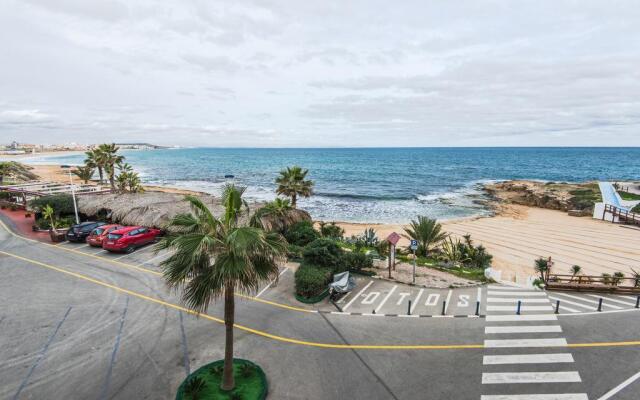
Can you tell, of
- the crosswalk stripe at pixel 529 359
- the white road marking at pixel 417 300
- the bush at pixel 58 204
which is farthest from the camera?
the bush at pixel 58 204

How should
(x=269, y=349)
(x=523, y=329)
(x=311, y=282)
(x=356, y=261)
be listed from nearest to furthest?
(x=269, y=349) < (x=523, y=329) < (x=311, y=282) < (x=356, y=261)

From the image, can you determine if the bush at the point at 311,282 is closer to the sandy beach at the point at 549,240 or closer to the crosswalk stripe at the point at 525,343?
the crosswalk stripe at the point at 525,343

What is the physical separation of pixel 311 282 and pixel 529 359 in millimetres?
9281

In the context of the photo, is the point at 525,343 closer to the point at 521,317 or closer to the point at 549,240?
the point at 521,317

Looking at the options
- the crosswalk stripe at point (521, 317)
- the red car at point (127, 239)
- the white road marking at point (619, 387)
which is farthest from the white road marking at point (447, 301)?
the red car at point (127, 239)

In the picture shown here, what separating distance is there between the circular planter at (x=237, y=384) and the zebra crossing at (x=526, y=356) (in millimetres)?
6887

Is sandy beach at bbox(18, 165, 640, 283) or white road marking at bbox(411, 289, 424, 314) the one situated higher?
white road marking at bbox(411, 289, 424, 314)

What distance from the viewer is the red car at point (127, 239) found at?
874 inches

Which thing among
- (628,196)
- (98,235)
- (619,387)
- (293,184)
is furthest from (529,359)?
(628,196)

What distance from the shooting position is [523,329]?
44.7 feet

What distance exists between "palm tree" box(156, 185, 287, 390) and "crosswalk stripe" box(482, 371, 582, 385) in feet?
26.4

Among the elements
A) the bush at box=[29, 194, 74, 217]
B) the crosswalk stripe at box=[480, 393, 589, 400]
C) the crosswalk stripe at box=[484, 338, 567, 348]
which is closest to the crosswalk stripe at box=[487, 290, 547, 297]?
the crosswalk stripe at box=[484, 338, 567, 348]

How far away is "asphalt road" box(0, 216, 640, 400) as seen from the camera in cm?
1024

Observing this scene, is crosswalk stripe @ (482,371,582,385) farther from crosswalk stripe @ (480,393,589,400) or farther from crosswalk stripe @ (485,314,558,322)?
crosswalk stripe @ (485,314,558,322)
